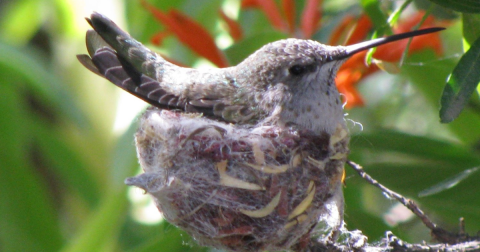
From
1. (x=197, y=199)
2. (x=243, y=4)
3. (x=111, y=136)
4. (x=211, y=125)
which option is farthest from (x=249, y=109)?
(x=111, y=136)

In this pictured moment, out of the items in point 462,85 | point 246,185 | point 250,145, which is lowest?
point 246,185

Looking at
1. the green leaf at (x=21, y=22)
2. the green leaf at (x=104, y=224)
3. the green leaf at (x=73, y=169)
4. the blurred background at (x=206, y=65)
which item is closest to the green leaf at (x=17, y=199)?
the blurred background at (x=206, y=65)

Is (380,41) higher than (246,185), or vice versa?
(380,41)

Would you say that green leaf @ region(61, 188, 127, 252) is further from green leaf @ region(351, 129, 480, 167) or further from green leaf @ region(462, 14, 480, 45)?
green leaf @ region(462, 14, 480, 45)

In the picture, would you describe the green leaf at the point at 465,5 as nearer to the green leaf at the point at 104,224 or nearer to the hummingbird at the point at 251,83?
the hummingbird at the point at 251,83

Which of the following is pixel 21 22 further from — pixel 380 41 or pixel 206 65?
pixel 380 41

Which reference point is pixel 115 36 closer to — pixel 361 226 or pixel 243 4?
pixel 243 4

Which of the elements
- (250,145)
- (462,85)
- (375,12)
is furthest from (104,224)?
(462,85)
